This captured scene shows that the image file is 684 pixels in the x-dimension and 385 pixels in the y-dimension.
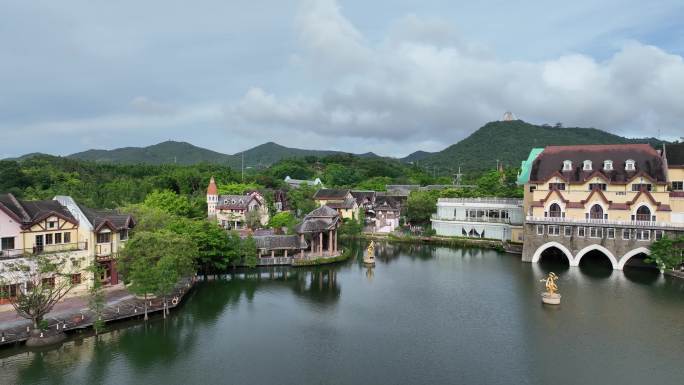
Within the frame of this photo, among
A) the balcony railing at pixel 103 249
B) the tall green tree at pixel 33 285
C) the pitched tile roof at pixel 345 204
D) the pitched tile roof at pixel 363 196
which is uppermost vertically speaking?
the pitched tile roof at pixel 363 196

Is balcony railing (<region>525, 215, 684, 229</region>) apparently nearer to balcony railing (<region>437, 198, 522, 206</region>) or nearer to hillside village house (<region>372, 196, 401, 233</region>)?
balcony railing (<region>437, 198, 522, 206</region>)

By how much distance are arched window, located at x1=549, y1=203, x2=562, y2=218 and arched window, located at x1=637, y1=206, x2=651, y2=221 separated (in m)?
5.48

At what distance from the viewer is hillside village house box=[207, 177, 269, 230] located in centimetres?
5216

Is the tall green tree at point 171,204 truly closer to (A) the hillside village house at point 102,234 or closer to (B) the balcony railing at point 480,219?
(A) the hillside village house at point 102,234

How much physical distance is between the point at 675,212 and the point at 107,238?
3990cm

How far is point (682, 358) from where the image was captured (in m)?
18.9

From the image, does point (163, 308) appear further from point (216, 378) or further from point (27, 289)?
point (216, 378)

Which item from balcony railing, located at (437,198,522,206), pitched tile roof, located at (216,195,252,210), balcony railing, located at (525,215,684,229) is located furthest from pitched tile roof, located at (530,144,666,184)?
pitched tile roof, located at (216,195,252,210)

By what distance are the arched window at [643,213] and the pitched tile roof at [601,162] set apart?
7.60 feet

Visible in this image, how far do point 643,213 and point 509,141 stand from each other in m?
95.6

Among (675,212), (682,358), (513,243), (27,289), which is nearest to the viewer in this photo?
(682,358)

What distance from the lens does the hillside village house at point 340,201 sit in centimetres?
5822

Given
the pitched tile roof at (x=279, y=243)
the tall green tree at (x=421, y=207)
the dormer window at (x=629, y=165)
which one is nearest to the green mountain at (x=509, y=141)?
the tall green tree at (x=421, y=207)

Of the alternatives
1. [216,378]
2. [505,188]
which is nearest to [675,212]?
[505,188]
